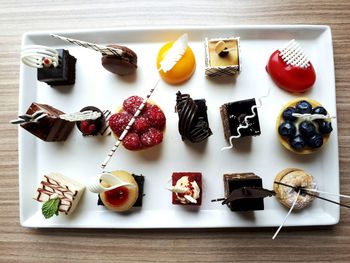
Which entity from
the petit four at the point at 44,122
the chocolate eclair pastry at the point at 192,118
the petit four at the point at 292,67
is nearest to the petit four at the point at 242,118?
the chocolate eclair pastry at the point at 192,118

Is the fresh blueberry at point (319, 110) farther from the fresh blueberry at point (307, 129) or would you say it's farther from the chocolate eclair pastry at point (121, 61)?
the chocolate eclair pastry at point (121, 61)

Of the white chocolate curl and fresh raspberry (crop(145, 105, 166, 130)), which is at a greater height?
the white chocolate curl

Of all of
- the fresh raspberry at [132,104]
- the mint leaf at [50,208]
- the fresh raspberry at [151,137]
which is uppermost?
the fresh raspberry at [132,104]

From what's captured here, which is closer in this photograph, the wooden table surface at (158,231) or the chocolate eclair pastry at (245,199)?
the chocolate eclair pastry at (245,199)

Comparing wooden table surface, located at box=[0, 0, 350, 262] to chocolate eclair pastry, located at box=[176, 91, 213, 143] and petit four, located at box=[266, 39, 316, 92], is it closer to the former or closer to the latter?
petit four, located at box=[266, 39, 316, 92]

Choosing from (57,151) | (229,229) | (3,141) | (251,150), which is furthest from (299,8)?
(3,141)

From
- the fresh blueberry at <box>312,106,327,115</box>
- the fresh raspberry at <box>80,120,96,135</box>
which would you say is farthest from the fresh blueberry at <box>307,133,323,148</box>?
the fresh raspberry at <box>80,120,96,135</box>
